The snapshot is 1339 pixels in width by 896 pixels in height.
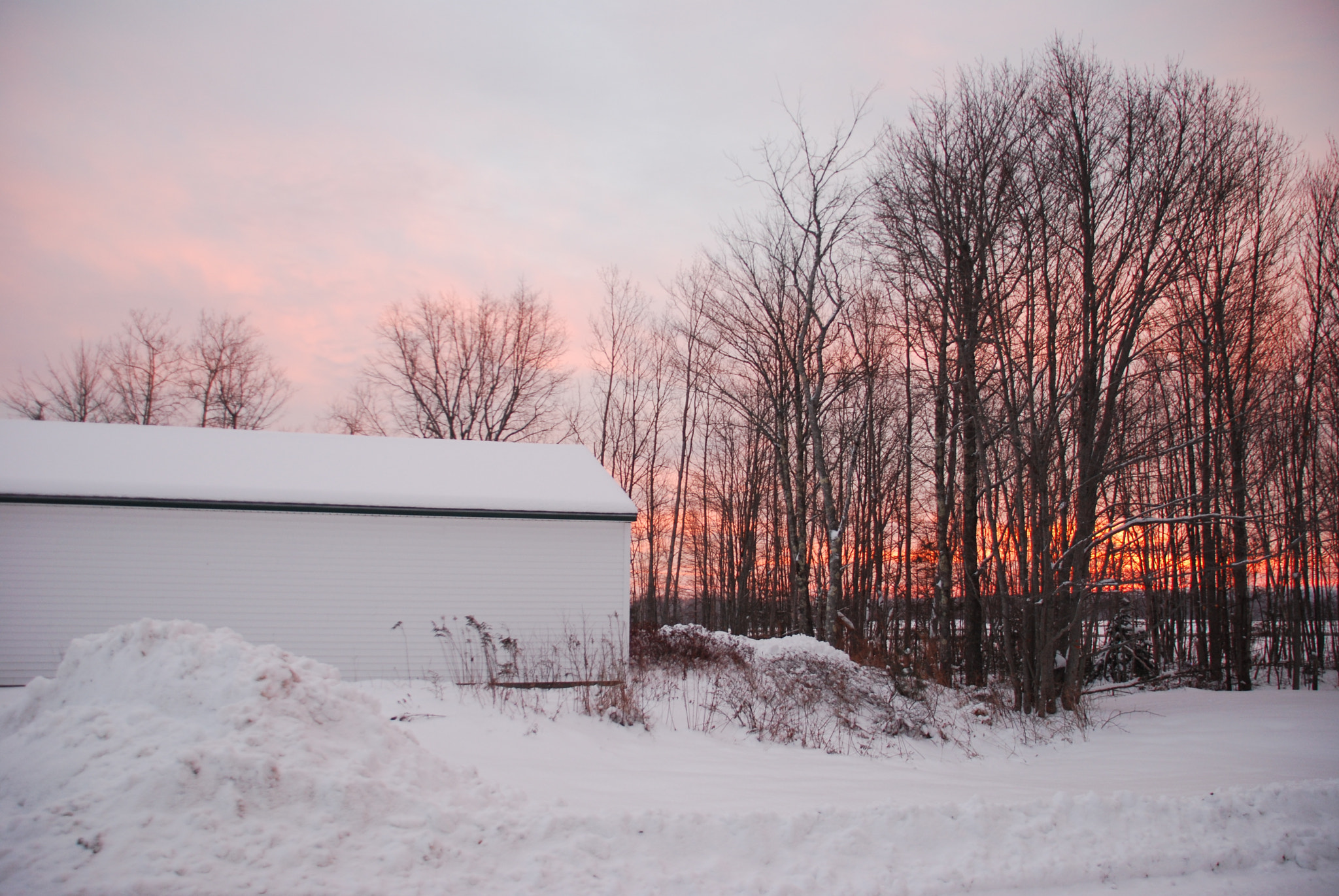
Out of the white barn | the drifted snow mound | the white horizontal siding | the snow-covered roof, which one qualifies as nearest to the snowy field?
the drifted snow mound

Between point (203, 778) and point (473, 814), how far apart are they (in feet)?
5.03

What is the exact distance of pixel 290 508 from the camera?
11250 mm

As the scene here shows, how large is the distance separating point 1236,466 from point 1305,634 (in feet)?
18.6

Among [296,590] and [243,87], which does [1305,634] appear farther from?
[243,87]

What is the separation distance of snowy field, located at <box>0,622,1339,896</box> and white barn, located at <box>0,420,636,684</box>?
5.30m

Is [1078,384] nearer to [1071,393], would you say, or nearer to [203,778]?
[1071,393]

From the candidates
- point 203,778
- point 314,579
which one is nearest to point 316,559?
point 314,579

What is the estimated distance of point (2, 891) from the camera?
298 cm

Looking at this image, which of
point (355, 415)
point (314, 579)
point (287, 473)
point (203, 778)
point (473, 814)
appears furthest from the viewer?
point (355, 415)

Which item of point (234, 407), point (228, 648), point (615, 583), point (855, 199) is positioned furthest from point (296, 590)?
point (234, 407)

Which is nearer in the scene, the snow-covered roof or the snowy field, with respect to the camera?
the snowy field

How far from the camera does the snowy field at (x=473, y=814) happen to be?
3455 mm

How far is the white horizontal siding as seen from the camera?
34.8 ft

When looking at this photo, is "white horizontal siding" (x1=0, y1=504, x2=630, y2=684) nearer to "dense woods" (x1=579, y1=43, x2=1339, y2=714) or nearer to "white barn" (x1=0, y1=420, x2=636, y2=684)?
"white barn" (x1=0, y1=420, x2=636, y2=684)
